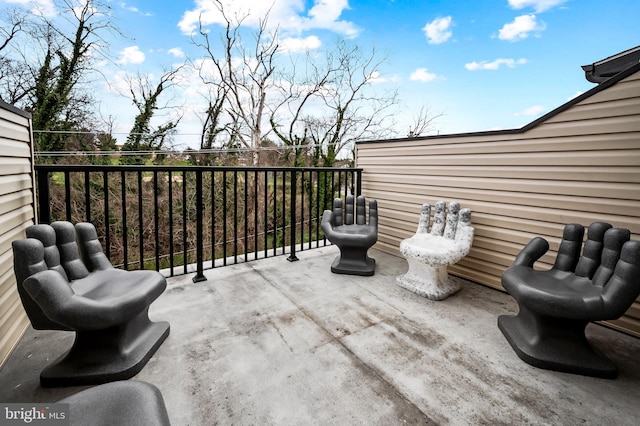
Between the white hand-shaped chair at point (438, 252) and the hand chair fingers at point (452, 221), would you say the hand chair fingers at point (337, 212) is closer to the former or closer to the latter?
the white hand-shaped chair at point (438, 252)

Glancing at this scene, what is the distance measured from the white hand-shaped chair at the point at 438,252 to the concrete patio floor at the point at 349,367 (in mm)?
126

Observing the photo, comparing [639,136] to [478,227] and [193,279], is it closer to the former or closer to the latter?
[478,227]

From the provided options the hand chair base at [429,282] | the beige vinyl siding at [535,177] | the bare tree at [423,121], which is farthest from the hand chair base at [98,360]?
the bare tree at [423,121]

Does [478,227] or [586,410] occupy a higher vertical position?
[478,227]

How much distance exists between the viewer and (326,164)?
33.3ft

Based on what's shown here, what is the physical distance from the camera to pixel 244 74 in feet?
39.9

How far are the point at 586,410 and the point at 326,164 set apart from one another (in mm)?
9253

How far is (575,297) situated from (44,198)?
11.1ft

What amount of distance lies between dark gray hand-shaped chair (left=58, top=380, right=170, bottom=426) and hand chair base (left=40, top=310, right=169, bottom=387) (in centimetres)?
80

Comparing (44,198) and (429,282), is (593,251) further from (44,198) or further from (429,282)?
(44,198)

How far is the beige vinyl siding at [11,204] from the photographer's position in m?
1.60

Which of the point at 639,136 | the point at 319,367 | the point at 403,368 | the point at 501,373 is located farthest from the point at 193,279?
the point at 639,136

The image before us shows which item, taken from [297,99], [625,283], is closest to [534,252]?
[625,283]

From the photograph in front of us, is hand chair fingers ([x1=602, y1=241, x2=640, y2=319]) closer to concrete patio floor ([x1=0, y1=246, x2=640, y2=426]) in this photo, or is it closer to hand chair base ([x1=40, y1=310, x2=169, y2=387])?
concrete patio floor ([x1=0, y1=246, x2=640, y2=426])
